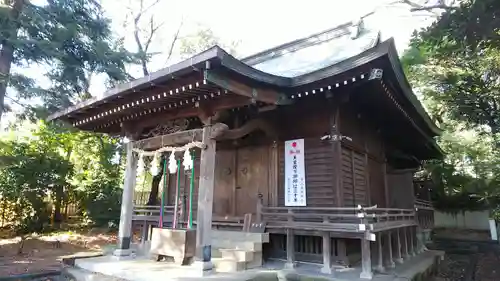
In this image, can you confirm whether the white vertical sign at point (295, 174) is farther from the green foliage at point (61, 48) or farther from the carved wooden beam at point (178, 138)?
the green foliage at point (61, 48)

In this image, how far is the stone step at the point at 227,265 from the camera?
225 inches

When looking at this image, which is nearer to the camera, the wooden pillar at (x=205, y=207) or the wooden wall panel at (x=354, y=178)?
the wooden pillar at (x=205, y=207)

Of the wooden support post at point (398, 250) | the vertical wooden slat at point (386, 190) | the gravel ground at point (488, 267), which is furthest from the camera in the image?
the vertical wooden slat at point (386, 190)

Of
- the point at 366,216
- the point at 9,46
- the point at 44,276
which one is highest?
the point at 9,46

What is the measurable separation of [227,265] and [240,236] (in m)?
0.92

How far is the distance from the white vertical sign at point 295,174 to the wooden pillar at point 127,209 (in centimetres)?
346

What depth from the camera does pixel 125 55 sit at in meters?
11.9

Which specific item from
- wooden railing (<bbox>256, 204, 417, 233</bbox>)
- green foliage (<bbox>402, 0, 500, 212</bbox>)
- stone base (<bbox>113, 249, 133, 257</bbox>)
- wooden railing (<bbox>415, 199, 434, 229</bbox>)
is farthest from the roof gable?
wooden railing (<bbox>415, 199, 434, 229</bbox>)

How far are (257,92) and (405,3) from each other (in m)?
8.55

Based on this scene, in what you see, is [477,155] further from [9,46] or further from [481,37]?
[9,46]

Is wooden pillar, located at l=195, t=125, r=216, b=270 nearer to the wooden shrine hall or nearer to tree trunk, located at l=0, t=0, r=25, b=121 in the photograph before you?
the wooden shrine hall

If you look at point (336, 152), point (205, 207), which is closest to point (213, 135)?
point (205, 207)

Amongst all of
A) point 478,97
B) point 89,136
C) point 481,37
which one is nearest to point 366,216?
point 481,37

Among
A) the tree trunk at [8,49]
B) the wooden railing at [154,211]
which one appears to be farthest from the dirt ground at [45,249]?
the tree trunk at [8,49]
